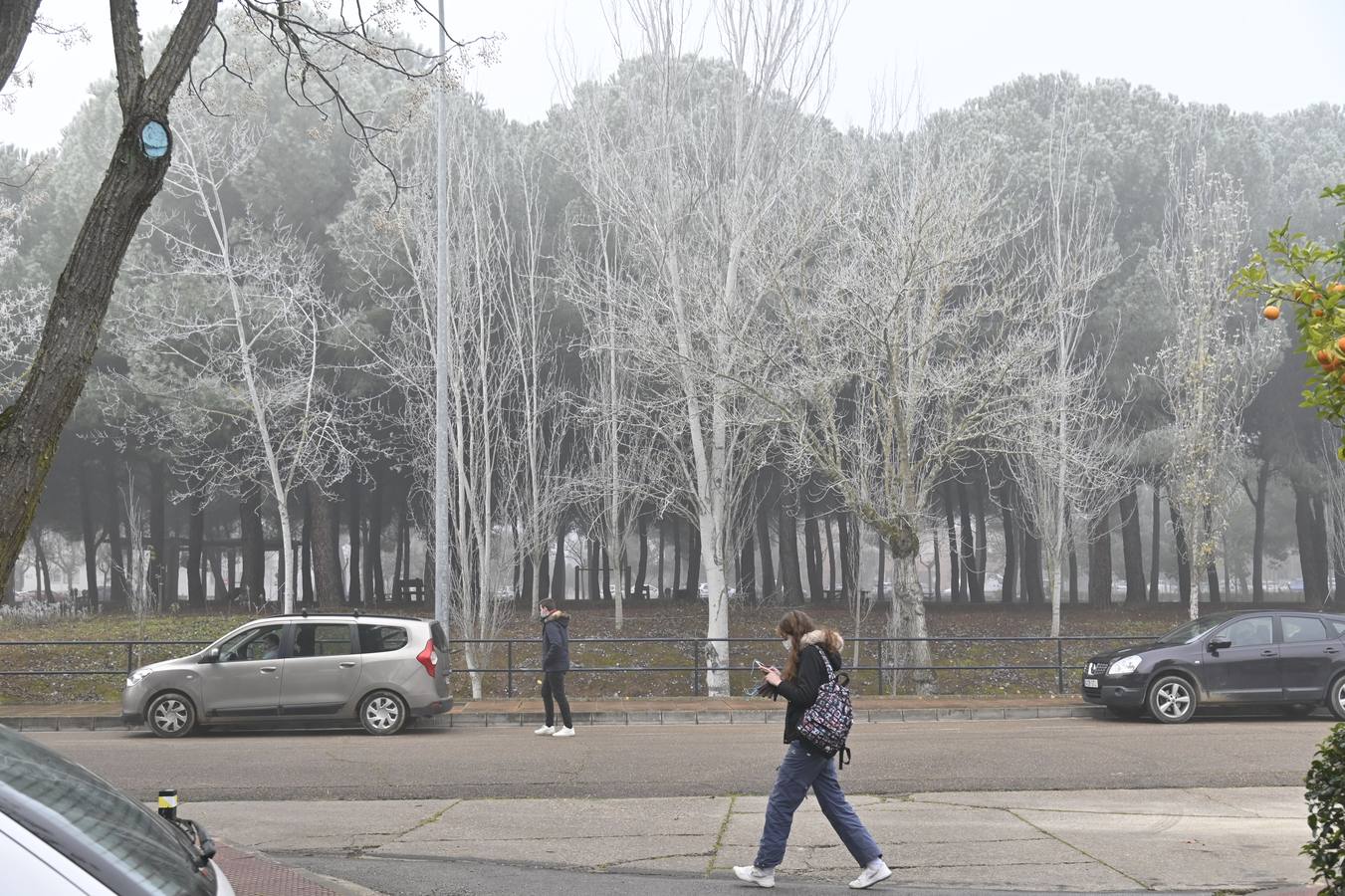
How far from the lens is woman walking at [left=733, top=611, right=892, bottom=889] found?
7652mm

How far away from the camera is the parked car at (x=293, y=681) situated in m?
16.4

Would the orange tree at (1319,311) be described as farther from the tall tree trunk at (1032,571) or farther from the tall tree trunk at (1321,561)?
the tall tree trunk at (1321,561)

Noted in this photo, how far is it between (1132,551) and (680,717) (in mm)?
28455

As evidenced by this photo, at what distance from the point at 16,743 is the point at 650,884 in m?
5.70

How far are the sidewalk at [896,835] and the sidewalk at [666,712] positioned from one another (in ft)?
23.3

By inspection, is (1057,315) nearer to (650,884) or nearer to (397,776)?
(397,776)

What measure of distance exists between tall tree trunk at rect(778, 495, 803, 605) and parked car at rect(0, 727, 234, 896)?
119 ft

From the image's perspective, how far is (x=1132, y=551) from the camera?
42156mm

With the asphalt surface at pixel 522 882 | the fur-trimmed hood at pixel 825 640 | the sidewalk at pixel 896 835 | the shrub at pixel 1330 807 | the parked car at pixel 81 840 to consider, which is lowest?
the sidewalk at pixel 896 835

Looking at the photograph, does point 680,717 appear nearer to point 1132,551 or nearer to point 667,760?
point 667,760

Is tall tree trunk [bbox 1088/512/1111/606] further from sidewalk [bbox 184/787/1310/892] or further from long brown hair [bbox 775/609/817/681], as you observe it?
long brown hair [bbox 775/609/817/681]

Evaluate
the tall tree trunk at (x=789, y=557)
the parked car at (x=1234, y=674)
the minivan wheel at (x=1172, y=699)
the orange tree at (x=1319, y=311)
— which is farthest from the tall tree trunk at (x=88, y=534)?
the orange tree at (x=1319, y=311)

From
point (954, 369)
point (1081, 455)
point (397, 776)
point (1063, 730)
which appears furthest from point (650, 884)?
point (1081, 455)

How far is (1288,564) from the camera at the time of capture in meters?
110
